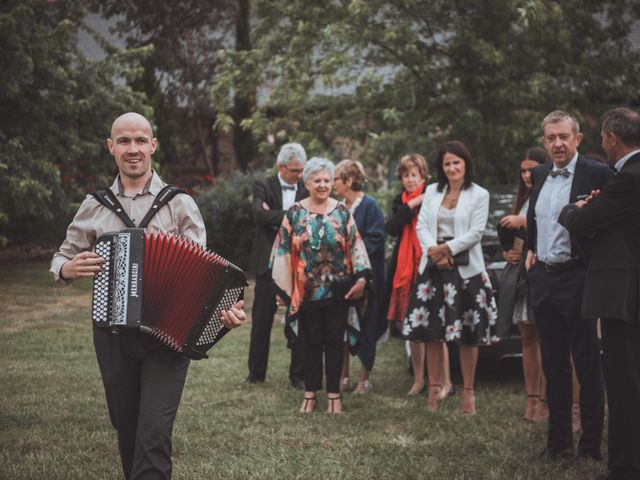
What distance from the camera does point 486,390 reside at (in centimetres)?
773

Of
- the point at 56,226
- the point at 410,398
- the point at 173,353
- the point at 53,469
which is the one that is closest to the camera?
the point at 173,353

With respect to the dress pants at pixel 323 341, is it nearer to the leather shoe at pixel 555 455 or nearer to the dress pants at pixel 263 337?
the dress pants at pixel 263 337

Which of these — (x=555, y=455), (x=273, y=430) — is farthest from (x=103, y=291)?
(x=555, y=455)

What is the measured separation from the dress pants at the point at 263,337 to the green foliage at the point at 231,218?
30.4 feet

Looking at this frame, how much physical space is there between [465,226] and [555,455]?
6.94ft

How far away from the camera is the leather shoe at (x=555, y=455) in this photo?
5363 mm

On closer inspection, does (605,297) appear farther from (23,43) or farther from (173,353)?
(23,43)

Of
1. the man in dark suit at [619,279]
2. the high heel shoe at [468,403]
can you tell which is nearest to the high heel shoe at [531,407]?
the high heel shoe at [468,403]

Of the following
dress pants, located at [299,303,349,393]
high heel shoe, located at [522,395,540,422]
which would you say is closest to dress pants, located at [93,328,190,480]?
dress pants, located at [299,303,349,393]

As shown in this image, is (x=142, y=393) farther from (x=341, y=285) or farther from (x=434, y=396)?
(x=434, y=396)

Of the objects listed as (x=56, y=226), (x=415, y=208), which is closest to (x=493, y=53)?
(x=415, y=208)

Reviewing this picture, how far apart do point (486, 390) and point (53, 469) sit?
13.5 ft

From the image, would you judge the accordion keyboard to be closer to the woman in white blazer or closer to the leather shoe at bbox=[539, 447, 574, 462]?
the leather shoe at bbox=[539, 447, 574, 462]

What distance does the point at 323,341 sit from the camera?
695cm
